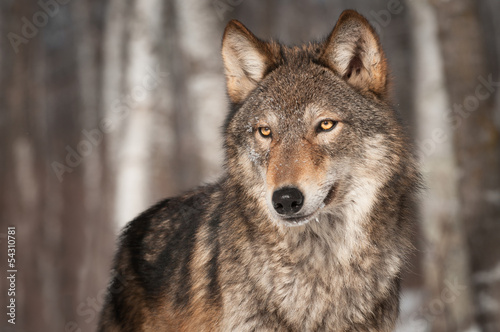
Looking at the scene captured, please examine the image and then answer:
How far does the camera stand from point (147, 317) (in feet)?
13.1

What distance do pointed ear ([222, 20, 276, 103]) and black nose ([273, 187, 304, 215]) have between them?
107 centimetres

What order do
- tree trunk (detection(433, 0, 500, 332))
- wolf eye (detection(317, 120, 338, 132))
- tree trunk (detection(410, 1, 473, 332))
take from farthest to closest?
tree trunk (detection(410, 1, 473, 332)), tree trunk (detection(433, 0, 500, 332)), wolf eye (detection(317, 120, 338, 132))

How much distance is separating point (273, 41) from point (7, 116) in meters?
15.0

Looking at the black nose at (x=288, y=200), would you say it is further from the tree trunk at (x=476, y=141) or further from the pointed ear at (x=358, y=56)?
the tree trunk at (x=476, y=141)

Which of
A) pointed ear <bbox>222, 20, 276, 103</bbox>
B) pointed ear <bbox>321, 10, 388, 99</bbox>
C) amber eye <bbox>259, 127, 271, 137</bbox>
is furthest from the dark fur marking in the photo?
pointed ear <bbox>321, 10, 388, 99</bbox>

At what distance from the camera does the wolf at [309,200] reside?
3.27 m

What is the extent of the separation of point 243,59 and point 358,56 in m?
0.83

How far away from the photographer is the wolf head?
126 inches

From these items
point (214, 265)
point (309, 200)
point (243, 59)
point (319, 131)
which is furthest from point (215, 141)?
point (309, 200)

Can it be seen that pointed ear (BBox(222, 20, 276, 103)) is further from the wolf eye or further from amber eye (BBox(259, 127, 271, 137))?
the wolf eye

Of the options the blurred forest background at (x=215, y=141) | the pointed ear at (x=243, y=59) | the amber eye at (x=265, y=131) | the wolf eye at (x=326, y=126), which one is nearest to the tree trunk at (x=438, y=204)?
the blurred forest background at (x=215, y=141)

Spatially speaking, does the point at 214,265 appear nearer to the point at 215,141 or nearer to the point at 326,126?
the point at 326,126

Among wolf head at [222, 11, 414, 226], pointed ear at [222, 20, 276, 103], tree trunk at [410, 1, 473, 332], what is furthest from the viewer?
tree trunk at [410, 1, 473, 332]

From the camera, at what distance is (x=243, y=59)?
3.86 metres
